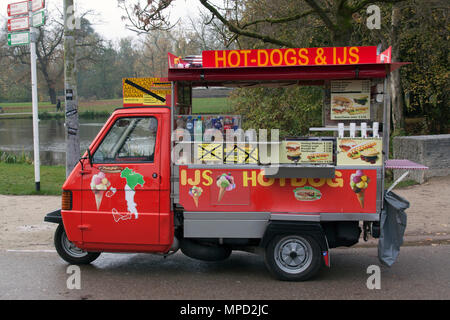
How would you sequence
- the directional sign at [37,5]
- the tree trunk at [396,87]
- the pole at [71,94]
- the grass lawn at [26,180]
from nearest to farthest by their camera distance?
the pole at [71,94]
the directional sign at [37,5]
the grass lawn at [26,180]
the tree trunk at [396,87]

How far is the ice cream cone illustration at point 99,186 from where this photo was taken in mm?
5625

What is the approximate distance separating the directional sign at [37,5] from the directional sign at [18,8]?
0.34 metres

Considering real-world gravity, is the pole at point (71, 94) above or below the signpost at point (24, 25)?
below

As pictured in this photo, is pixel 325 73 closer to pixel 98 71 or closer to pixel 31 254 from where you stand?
pixel 31 254

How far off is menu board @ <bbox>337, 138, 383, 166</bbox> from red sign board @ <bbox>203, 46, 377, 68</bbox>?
0.94 m

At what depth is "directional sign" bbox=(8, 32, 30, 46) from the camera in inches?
398

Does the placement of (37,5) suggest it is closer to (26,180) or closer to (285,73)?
(26,180)

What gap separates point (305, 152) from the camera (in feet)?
18.0

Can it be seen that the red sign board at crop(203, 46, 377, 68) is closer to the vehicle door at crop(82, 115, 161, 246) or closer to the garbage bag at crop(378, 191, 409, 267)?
the vehicle door at crop(82, 115, 161, 246)

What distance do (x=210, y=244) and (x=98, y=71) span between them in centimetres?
4684

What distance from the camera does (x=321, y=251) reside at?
554 centimetres

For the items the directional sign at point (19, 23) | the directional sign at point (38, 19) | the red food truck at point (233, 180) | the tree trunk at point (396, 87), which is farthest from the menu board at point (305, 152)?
the tree trunk at point (396, 87)

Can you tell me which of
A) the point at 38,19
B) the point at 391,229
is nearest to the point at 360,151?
the point at 391,229

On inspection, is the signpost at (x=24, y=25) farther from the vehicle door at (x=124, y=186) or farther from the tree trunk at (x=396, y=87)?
the tree trunk at (x=396, y=87)
